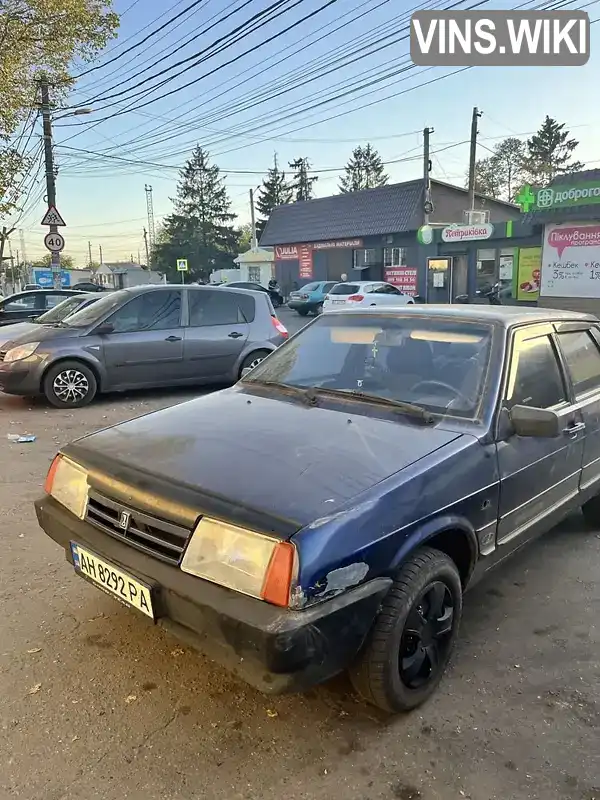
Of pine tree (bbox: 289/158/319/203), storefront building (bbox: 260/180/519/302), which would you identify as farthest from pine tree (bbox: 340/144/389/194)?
storefront building (bbox: 260/180/519/302)

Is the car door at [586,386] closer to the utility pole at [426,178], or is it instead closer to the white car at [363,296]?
the white car at [363,296]

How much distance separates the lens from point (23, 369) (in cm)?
753

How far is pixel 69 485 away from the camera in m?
2.73

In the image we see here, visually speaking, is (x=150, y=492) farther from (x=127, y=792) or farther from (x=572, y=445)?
(x=572, y=445)

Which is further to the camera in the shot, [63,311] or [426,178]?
[426,178]

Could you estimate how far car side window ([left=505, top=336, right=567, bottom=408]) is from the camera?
121 inches

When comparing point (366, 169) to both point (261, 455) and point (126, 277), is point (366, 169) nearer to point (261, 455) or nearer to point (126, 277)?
point (126, 277)

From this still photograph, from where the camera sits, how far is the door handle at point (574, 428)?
11.1 ft

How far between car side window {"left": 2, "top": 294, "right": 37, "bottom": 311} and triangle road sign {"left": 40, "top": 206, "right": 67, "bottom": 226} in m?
3.50

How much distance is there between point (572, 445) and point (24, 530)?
3.60 metres

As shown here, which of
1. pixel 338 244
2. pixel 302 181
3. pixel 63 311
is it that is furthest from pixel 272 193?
pixel 63 311

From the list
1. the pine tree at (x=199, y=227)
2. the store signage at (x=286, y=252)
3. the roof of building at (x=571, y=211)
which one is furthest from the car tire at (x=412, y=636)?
the pine tree at (x=199, y=227)

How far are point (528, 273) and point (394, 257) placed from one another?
934 cm

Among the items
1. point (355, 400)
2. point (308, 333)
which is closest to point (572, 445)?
point (355, 400)
